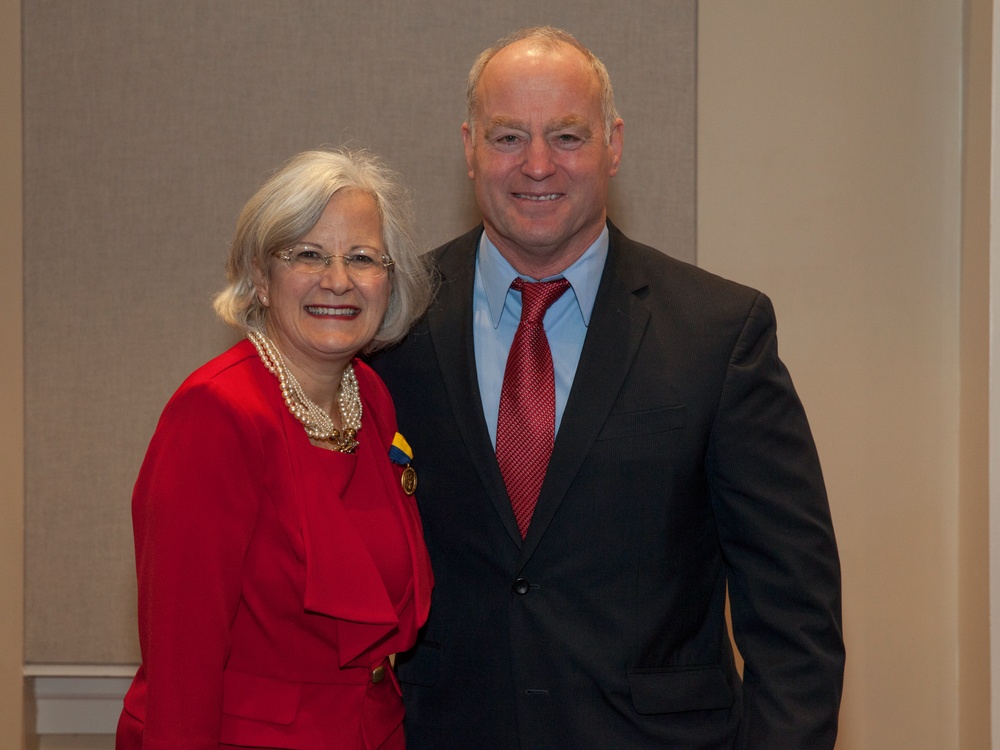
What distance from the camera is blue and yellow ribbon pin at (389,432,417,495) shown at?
6.59ft

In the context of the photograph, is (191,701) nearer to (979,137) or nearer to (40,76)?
(40,76)

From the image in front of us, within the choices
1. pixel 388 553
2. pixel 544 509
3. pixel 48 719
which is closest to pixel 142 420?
pixel 48 719

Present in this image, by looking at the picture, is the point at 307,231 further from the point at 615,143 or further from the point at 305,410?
the point at 615,143

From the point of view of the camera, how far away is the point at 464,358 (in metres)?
2.01

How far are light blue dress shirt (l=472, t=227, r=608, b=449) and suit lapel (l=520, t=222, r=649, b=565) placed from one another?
0.13 feet

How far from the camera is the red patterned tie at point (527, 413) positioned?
1.91m

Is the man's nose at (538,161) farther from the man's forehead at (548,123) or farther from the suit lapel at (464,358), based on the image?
the suit lapel at (464,358)

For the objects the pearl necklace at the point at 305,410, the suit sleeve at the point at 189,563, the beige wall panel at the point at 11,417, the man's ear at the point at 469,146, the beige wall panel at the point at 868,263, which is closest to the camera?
the suit sleeve at the point at 189,563

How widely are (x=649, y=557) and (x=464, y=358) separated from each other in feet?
1.71

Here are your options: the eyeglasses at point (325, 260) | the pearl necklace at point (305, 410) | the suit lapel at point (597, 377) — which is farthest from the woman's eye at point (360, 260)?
the suit lapel at point (597, 377)

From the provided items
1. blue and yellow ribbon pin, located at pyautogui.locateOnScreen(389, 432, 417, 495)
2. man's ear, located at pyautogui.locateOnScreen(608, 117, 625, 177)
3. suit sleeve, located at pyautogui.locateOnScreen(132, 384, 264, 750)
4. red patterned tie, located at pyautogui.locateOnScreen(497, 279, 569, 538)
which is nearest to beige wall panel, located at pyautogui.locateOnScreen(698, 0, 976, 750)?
man's ear, located at pyautogui.locateOnScreen(608, 117, 625, 177)

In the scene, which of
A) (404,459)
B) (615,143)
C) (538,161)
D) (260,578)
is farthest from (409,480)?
(615,143)

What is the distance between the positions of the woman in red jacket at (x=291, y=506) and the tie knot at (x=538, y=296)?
22cm

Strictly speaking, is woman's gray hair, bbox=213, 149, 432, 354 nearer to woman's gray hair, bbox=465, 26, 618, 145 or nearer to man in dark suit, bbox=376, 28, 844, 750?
man in dark suit, bbox=376, 28, 844, 750
